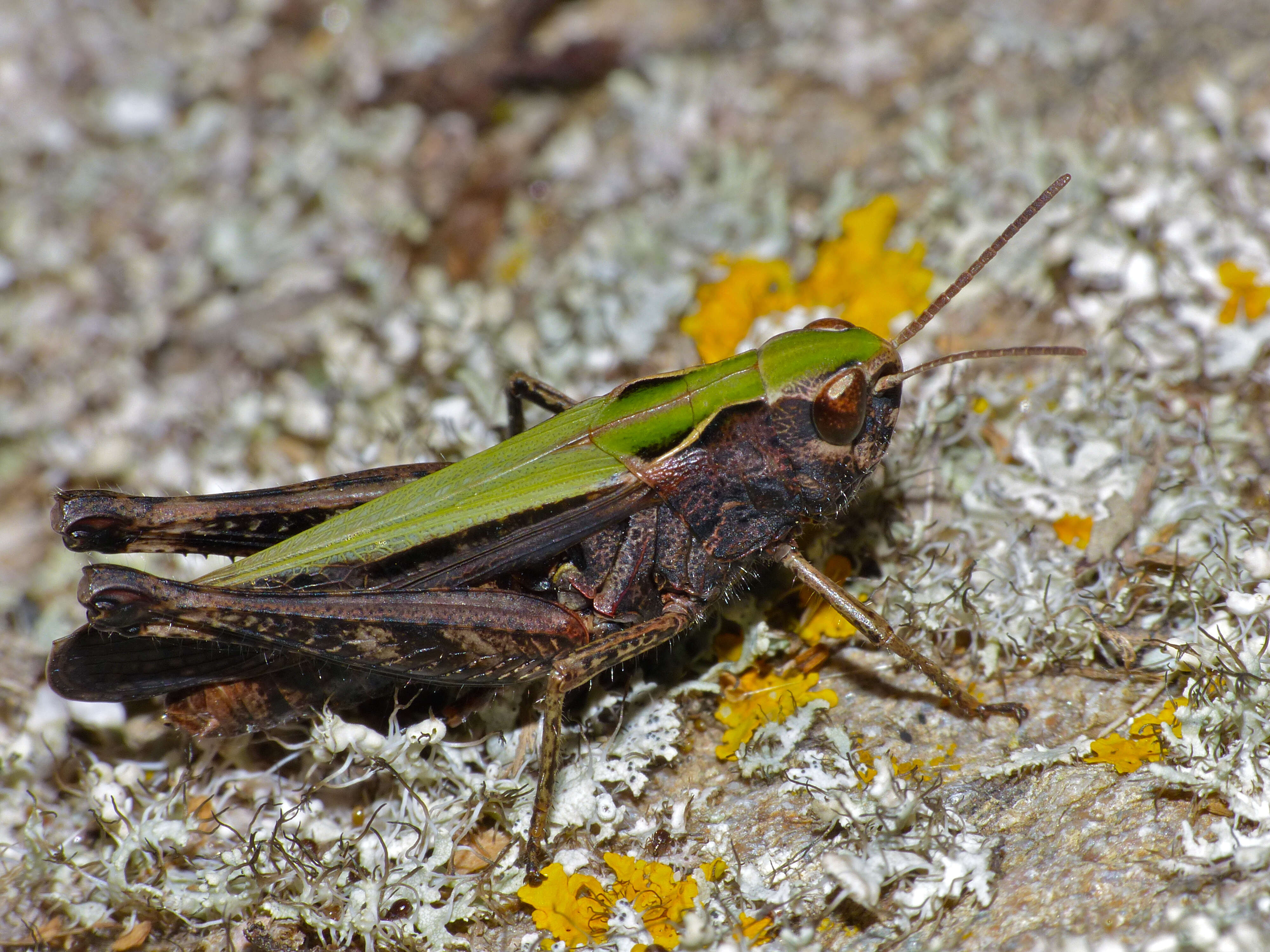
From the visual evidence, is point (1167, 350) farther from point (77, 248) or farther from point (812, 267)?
point (77, 248)

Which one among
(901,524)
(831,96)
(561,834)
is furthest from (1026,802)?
(831,96)

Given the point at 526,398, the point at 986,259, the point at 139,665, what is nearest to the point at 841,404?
the point at 986,259

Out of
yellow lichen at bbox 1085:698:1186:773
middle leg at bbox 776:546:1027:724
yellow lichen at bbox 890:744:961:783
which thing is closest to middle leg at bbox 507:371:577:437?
middle leg at bbox 776:546:1027:724

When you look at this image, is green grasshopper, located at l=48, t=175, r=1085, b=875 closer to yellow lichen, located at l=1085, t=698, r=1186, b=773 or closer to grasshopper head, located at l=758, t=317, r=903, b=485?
grasshopper head, located at l=758, t=317, r=903, b=485

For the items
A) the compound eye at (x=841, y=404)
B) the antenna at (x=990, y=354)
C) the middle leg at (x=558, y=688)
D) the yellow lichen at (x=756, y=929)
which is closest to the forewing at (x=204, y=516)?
the middle leg at (x=558, y=688)

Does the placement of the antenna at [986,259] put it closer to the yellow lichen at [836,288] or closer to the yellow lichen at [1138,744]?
the yellow lichen at [836,288]

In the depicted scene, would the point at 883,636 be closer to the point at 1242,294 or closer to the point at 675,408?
the point at 675,408
